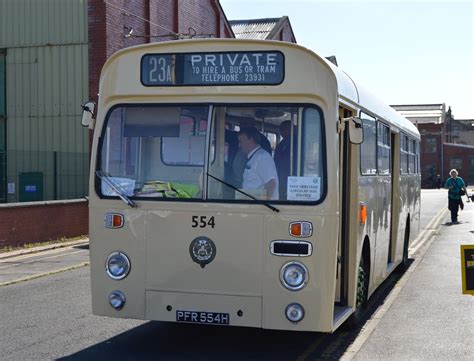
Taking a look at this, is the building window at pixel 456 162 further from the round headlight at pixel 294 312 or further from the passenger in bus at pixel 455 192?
the round headlight at pixel 294 312

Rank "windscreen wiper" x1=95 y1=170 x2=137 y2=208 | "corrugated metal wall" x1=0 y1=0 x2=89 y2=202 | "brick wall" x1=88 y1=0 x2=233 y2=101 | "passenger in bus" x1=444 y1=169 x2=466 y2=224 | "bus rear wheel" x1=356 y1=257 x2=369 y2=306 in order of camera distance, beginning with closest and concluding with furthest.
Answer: "windscreen wiper" x1=95 y1=170 x2=137 y2=208
"bus rear wheel" x1=356 y1=257 x2=369 y2=306
"brick wall" x1=88 y1=0 x2=233 y2=101
"corrugated metal wall" x1=0 y1=0 x2=89 y2=202
"passenger in bus" x1=444 y1=169 x2=466 y2=224

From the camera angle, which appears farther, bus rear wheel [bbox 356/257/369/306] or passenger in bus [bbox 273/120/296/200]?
bus rear wheel [bbox 356/257/369/306]

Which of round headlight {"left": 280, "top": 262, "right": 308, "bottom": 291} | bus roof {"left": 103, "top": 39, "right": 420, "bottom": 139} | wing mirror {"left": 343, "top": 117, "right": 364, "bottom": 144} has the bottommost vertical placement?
round headlight {"left": 280, "top": 262, "right": 308, "bottom": 291}

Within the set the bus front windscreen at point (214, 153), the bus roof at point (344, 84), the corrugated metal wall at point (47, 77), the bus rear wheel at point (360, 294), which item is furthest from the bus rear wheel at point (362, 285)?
the corrugated metal wall at point (47, 77)

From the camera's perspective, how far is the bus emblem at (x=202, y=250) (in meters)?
6.76

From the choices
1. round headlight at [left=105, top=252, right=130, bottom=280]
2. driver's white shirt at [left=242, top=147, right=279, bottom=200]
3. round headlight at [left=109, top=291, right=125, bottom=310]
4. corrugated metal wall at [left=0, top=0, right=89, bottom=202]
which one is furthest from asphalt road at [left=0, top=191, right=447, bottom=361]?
corrugated metal wall at [left=0, top=0, right=89, bottom=202]

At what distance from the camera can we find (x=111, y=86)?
283 inches

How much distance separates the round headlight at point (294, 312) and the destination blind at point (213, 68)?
6.47 feet

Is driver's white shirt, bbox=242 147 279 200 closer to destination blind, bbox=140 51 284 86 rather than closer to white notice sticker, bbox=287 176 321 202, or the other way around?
white notice sticker, bbox=287 176 321 202

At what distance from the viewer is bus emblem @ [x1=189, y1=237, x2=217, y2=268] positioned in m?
6.76

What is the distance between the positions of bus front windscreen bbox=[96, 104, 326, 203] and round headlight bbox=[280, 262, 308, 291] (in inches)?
22.3

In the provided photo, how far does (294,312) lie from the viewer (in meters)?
6.57

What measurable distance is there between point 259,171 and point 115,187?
1.38 meters

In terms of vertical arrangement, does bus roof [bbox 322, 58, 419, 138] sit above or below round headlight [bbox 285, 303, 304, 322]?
above
